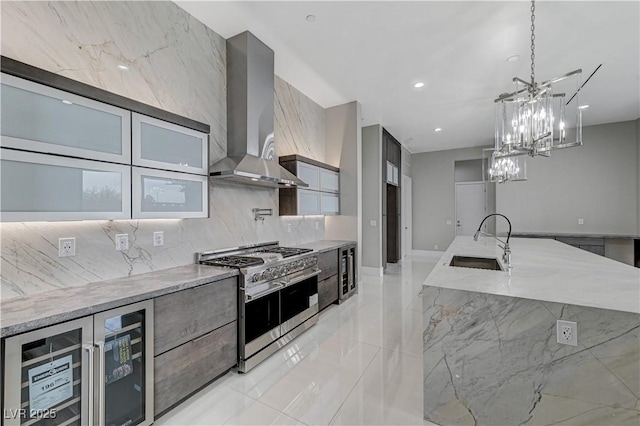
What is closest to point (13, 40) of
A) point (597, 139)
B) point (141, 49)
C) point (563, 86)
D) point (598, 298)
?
point (141, 49)

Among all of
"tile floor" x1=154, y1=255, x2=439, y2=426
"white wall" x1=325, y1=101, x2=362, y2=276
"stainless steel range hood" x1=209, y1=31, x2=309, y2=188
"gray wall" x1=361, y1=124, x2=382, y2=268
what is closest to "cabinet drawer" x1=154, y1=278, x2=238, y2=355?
"tile floor" x1=154, y1=255, x2=439, y2=426

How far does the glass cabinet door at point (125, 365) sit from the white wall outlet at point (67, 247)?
1.99 ft

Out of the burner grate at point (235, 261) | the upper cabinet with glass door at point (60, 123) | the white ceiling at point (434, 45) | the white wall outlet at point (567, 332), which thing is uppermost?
the white ceiling at point (434, 45)

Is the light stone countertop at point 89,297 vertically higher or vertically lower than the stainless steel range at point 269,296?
higher

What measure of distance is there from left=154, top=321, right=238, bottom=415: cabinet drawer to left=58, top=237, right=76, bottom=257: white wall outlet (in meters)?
0.90

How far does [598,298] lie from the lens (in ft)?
4.94

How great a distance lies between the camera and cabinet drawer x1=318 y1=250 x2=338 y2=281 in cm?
364

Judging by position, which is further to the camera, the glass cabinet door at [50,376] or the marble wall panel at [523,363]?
the marble wall panel at [523,363]

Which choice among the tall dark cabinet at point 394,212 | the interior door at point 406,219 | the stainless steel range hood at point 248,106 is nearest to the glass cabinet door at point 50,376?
the stainless steel range hood at point 248,106

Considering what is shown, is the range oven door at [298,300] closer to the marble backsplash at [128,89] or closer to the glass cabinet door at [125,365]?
the marble backsplash at [128,89]

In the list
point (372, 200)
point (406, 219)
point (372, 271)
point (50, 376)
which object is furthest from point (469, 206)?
point (50, 376)

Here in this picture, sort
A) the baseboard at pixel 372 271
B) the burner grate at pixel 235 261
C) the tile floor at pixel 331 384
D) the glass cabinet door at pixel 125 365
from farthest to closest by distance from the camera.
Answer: the baseboard at pixel 372 271, the burner grate at pixel 235 261, the tile floor at pixel 331 384, the glass cabinet door at pixel 125 365

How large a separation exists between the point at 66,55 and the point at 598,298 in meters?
3.58

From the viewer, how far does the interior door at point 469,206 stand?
308 inches
